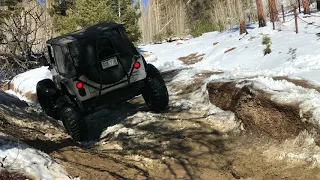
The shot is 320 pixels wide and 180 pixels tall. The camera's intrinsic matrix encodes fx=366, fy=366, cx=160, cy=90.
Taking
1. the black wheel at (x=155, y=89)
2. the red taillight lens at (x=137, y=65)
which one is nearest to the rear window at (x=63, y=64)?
the red taillight lens at (x=137, y=65)

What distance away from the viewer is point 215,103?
755 centimetres

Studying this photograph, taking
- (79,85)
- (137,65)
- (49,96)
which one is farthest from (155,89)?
(49,96)

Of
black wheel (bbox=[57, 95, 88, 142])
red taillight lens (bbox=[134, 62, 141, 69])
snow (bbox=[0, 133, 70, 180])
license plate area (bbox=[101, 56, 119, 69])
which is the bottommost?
black wheel (bbox=[57, 95, 88, 142])

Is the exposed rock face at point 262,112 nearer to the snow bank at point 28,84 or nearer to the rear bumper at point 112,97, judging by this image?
the rear bumper at point 112,97

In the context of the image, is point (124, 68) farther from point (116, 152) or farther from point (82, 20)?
point (82, 20)

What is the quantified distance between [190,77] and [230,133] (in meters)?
4.77

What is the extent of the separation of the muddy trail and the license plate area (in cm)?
121

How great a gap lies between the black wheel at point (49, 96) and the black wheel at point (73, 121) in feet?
5.39

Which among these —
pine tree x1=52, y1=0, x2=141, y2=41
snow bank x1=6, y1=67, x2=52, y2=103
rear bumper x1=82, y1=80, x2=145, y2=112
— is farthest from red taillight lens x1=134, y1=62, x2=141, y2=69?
pine tree x1=52, y1=0, x2=141, y2=41

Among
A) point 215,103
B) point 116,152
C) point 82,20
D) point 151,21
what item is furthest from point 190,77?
point 151,21

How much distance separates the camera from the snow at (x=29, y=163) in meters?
3.83

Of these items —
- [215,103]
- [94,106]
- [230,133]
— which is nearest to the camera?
[230,133]

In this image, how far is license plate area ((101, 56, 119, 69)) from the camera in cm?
674

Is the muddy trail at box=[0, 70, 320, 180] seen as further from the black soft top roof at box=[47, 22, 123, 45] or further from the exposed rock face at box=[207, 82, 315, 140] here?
the black soft top roof at box=[47, 22, 123, 45]
